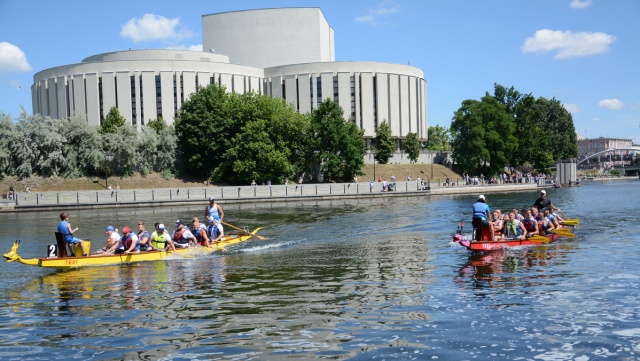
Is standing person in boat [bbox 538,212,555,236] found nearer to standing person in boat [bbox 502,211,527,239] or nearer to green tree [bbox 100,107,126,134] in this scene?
standing person in boat [bbox 502,211,527,239]

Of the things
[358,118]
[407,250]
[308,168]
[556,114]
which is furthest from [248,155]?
[556,114]

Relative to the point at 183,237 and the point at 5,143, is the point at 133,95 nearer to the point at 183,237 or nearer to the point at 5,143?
the point at 5,143

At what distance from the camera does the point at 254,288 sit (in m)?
18.5

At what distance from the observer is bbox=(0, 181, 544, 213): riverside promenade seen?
2539 inches

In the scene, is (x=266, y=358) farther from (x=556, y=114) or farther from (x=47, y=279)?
(x=556, y=114)

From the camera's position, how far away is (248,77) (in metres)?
126

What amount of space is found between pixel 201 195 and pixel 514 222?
48.6 meters

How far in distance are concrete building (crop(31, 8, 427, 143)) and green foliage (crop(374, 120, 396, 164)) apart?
9914mm

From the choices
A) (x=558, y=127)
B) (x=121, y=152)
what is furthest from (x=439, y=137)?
(x=121, y=152)

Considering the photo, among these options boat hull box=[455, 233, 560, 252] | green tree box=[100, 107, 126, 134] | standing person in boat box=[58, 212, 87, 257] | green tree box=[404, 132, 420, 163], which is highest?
green tree box=[100, 107, 126, 134]

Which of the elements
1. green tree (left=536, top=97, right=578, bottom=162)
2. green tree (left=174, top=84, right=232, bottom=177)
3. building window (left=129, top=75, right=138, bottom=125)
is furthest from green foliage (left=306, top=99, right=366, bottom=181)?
green tree (left=536, top=97, right=578, bottom=162)

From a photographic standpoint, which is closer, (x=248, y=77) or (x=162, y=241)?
(x=162, y=241)

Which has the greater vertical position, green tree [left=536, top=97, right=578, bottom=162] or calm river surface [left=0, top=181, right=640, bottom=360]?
green tree [left=536, top=97, right=578, bottom=162]

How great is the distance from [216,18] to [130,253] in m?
122
